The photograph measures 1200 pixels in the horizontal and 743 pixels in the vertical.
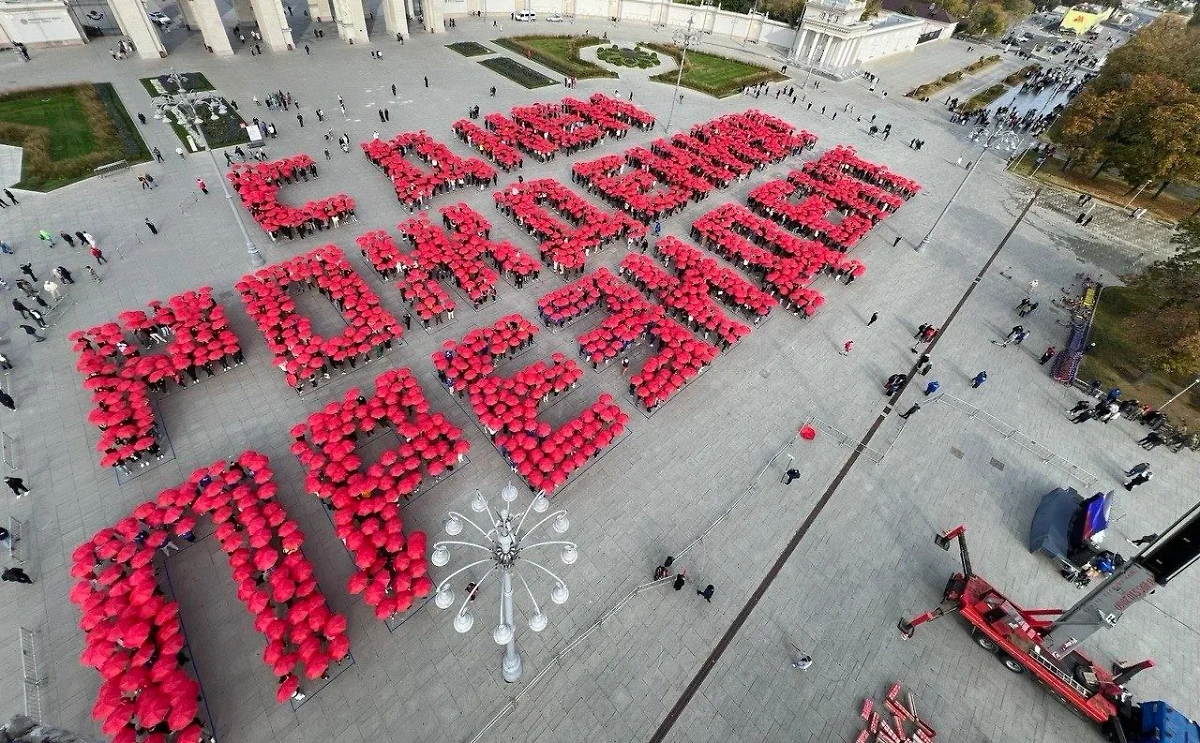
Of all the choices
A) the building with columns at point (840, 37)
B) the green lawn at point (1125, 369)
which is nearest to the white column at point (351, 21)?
the building with columns at point (840, 37)

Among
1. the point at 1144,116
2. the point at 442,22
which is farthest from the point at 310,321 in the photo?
the point at 1144,116

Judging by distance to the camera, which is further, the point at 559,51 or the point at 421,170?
the point at 559,51

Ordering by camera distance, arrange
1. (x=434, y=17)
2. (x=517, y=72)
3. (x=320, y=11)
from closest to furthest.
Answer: (x=517, y=72) < (x=320, y=11) < (x=434, y=17)

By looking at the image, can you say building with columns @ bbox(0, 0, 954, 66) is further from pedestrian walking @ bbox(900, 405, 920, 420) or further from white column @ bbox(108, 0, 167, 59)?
pedestrian walking @ bbox(900, 405, 920, 420)

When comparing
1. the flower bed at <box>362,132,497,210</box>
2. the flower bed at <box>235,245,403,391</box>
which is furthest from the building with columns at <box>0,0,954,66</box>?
the flower bed at <box>235,245,403,391</box>

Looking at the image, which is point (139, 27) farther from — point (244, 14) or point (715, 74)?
point (715, 74)
